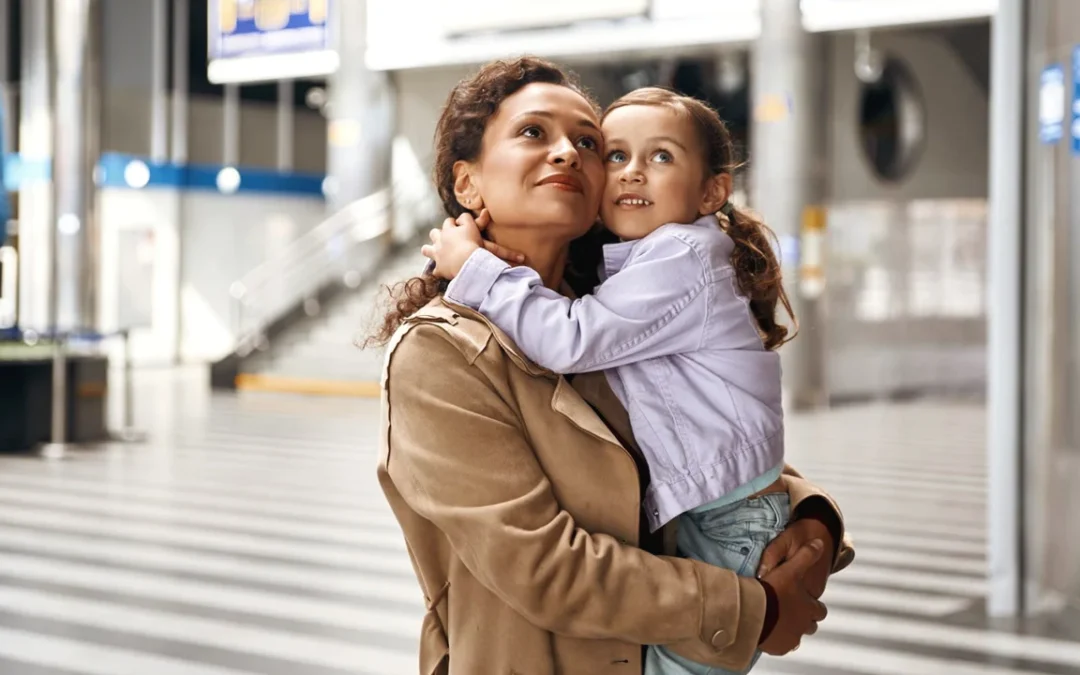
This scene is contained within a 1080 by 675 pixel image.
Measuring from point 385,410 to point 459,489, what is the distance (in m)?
0.19

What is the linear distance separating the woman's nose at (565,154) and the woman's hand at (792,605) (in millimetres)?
601

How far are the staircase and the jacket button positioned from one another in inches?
598

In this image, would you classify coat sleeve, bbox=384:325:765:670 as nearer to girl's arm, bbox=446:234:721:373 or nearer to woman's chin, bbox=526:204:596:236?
girl's arm, bbox=446:234:721:373

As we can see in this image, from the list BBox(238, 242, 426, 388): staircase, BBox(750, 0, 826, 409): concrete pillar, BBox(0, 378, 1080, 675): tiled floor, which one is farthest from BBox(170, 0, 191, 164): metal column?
BBox(0, 378, 1080, 675): tiled floor

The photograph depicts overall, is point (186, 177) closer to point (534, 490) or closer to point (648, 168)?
point (648, 168)

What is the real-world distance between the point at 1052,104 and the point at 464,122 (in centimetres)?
419

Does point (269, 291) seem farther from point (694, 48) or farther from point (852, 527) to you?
point (852, 527)

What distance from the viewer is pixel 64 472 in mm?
9734

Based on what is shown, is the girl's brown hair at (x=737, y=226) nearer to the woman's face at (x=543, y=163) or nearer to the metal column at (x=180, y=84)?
the woman's face at (x=543, y=163)

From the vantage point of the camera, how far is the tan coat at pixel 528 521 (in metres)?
1.59

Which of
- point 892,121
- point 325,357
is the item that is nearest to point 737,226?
point 325,357

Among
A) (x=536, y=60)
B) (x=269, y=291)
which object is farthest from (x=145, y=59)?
(x=536, y=60)

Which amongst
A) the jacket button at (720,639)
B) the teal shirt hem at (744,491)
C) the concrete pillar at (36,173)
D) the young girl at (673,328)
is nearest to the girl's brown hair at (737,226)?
the young girl at (673,328)

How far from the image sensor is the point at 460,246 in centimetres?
178
